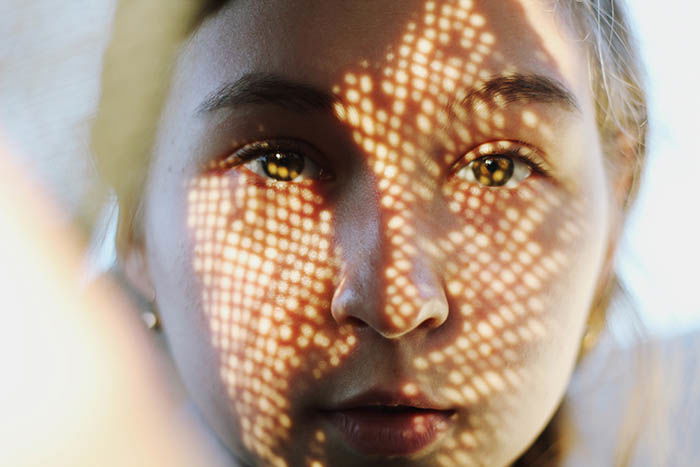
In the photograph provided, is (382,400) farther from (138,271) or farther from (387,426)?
(138,271)

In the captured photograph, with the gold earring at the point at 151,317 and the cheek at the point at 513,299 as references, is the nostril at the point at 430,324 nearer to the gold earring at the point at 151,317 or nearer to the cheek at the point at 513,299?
the cheek at the point at 513,299

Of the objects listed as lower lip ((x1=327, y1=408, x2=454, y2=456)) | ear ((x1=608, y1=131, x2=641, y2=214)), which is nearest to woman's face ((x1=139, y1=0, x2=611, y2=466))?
lower lip ((x1=327, y1=408, x2=454, y2=456))

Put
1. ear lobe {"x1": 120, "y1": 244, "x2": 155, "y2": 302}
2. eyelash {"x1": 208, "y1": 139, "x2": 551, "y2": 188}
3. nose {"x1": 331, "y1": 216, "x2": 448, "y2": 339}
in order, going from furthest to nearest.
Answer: ear lobe {"x1": 120, "y1": 244, "x2": 155, "y2": 302}
eyelash {"x1": 208, "y1": 139, "x2": 551, "y2": 188}
nose {"x1": 331, "y1": 216, "x2": 448, "y2": 339}

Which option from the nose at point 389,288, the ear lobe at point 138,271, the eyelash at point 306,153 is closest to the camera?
the nose at point 389,288

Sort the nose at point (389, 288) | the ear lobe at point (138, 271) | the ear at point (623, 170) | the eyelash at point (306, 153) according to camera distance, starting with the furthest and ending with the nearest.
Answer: the ear at point (623, 170)
the ear lobe at point (138, 271)
the eyelash at point (306, 153)
the nose at point (389, 288)

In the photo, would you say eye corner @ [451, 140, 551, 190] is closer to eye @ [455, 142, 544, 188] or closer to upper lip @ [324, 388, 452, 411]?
eye @ [455, 142, 544, 188]

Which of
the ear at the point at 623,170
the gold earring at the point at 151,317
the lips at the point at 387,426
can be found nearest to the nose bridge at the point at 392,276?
→ the lips at the point at 387,426

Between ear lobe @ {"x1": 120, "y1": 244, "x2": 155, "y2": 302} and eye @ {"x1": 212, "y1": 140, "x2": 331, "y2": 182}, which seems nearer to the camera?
eye @ {"x1": 212, "y1": 140, "x2": 331, "y2": 182}

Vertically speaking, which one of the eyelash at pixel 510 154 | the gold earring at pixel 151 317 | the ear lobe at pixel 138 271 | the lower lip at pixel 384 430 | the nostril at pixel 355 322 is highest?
the eyelash at pixel 510 154
